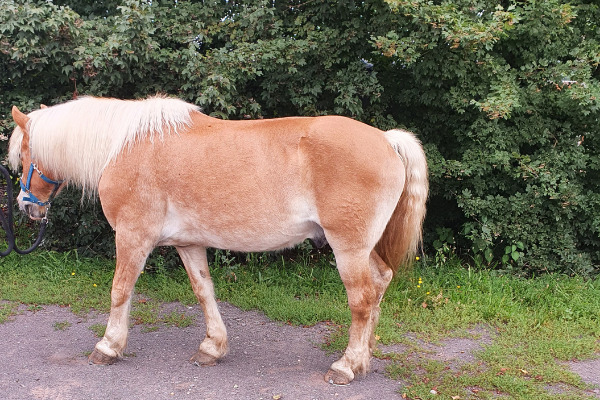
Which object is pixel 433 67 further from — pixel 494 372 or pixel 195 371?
pixel 195 371

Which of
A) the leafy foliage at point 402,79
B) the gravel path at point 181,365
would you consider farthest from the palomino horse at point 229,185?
the leafy foliage at point 402,79

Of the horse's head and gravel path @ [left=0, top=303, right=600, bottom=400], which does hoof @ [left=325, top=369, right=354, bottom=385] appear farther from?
the horse's head

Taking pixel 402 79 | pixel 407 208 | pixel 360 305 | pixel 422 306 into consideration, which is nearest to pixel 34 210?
pixel 360 305

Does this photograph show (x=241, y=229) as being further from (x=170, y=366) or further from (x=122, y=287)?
(x=170, y=366)

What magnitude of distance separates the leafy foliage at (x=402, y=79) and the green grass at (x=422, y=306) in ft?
1.60

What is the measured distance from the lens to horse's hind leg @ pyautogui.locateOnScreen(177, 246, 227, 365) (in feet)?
13.0

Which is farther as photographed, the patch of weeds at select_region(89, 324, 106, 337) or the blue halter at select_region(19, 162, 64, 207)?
the patch of weeds at select_region(89, 324, 106, 337)

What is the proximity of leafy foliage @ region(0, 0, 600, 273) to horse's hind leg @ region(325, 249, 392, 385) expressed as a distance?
6.76 feet

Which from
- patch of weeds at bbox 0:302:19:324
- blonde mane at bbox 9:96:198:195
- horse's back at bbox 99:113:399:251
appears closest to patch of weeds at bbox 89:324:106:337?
patch of weeds at bbox 0:302:19:324

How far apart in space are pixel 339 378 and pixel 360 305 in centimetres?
56

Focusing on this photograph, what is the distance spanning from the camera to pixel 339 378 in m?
3.62

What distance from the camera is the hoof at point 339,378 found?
3.62m

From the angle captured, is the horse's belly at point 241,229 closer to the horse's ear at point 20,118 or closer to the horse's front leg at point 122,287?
the horse's front leg at point 122,287

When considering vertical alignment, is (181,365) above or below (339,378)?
below
